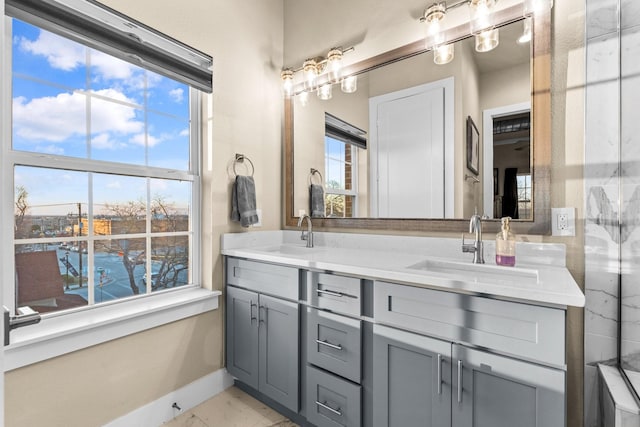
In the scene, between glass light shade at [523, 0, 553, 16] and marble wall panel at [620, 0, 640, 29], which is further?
glass light shade at [523, 0, 553, 16]

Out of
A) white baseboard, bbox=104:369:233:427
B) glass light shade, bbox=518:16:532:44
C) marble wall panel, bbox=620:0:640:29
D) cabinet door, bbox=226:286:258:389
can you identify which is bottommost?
white baseboard, bbox=104:369:233:427

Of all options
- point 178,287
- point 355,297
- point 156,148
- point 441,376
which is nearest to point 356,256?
point 355,297

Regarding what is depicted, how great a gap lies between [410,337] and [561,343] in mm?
495

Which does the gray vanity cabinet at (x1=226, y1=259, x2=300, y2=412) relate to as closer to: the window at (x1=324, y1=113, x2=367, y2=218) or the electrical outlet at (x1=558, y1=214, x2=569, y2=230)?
the window at (x1=324, y1=113, x2=367, y2=218)

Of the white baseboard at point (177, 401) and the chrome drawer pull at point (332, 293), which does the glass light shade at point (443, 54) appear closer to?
the chrome drawer pull at point (332, 293)

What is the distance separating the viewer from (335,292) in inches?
61.2

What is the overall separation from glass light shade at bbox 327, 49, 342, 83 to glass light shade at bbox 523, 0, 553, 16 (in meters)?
1.04

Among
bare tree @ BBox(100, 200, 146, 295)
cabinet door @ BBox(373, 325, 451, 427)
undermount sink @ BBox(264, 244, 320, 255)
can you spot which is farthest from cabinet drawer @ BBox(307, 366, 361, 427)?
bare tree @ BBox(100, 200, 146, 295)

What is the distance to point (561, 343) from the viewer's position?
1.05 metres

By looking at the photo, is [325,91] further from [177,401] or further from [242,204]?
[177,401]

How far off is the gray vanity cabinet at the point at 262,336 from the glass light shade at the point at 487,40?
4.83ft

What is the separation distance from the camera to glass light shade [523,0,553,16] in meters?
1.51

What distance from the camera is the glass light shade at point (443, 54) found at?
1.76 meters

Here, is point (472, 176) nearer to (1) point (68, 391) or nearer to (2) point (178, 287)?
(2) point (178, 287)
